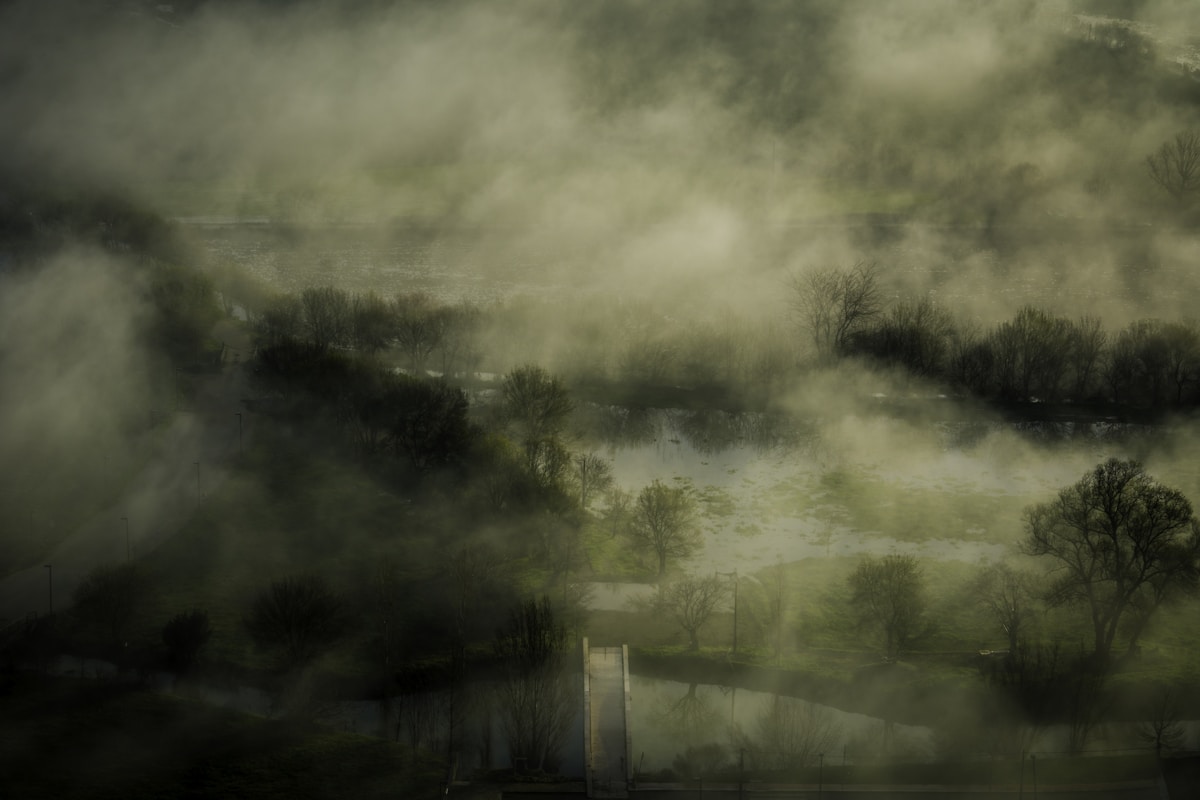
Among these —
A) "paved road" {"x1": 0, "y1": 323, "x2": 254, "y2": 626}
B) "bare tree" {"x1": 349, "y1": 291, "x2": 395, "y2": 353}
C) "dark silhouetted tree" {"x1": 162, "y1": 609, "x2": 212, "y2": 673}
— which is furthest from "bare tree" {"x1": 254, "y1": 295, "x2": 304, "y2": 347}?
"dark silhouetted tree" {"x1": 162, "y1": 609, "x2": 212, "y2": 673}

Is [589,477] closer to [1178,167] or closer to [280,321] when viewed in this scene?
[280,321]

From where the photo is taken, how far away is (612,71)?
156500 millimetres

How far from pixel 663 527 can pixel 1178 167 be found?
79299 mm

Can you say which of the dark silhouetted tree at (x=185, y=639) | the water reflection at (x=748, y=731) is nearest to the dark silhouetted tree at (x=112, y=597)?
the dark silhouetted tree at (x=185, y=639)

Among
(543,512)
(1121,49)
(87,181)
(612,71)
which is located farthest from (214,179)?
(1121,49)

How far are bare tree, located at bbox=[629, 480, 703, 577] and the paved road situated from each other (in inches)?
812

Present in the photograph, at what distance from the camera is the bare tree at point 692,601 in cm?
4750

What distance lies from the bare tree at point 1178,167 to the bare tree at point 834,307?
41.8 metres

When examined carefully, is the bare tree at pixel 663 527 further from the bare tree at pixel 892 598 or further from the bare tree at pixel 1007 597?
the bare tree at pixel 1007 597

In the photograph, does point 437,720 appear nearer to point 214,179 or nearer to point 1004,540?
point 1004,540

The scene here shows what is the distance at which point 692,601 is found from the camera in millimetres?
48062

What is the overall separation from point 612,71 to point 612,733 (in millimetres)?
125988

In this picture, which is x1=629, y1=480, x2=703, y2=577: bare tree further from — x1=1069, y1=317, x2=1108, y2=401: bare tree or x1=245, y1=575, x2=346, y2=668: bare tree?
x1=1069, y1=317, x2=1108, y2=401: bare tree

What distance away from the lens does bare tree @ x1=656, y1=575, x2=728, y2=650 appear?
47500 millimetres
